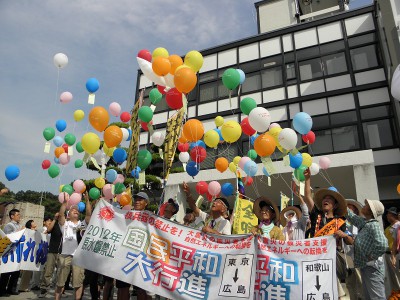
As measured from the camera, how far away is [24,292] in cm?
703

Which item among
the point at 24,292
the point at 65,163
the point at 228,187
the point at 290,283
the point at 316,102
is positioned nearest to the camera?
the point at 290,283

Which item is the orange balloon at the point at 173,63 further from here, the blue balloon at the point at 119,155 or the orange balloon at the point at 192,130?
the blue balloon at the point at 119,155

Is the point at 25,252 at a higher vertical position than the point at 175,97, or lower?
lower

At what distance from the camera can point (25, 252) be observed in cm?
646

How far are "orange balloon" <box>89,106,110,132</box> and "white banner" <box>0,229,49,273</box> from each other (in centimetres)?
271

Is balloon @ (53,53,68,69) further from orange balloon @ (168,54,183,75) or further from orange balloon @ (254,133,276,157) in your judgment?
Answer: orange balloon @ (254,133,276,157)

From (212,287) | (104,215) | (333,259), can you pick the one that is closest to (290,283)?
(333,259)

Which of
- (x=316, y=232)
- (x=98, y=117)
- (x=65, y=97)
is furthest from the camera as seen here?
(x=65, y=97)

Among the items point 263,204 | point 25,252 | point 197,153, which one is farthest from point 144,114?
point 25,252

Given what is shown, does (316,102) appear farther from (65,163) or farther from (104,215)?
(104,215)

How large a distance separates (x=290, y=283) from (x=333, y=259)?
1.93ft

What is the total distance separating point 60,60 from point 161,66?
13.0ft

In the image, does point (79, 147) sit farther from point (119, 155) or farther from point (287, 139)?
point (287, 139)

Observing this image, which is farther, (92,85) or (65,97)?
(65,97)
